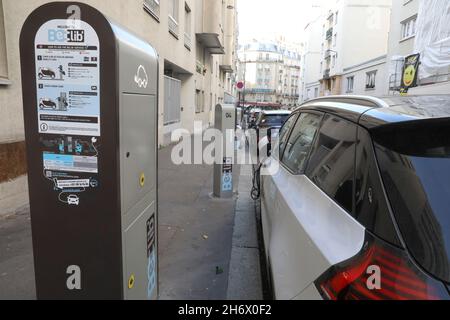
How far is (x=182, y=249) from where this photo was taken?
3.97 metres

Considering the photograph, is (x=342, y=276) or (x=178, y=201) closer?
(x=342, y=276)

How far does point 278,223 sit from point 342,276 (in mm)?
1185

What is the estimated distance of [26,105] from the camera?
74.0 inches

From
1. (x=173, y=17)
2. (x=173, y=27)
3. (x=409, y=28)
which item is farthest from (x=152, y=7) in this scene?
(x=409, y=28)

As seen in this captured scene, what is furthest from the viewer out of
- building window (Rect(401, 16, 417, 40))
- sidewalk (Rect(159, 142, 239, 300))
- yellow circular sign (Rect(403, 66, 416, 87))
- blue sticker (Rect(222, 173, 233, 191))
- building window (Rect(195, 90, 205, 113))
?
building window (Rect(401, 16, 417, 40))

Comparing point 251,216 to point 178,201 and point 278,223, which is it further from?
point 278,223

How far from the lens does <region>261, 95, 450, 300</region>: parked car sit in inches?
49.0

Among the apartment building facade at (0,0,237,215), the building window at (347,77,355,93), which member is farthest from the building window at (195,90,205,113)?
the building window at (347,77,355,93)

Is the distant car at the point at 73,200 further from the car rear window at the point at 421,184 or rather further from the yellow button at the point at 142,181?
the car rear window at the point at 421,184

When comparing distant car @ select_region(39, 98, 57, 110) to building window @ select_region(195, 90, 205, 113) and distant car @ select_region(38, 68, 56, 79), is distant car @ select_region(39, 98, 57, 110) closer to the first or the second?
distant car @ select_region(38, 68, 56, 79)

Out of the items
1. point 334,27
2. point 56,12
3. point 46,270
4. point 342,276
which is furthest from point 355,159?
point 334,27

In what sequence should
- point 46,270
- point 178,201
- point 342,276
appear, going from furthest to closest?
point 178,201 → point 46,270 → point 342,276

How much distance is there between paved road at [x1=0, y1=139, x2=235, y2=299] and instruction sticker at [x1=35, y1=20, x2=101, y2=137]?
1773mm

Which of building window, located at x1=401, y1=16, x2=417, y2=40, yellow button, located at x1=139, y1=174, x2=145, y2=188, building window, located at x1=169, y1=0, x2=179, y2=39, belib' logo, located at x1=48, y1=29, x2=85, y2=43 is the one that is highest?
building window, located at x1=401, y1=16, x2=417, y2=40
